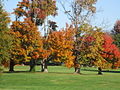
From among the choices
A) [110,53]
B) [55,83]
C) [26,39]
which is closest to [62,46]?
[26,39]

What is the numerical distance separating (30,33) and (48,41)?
3.42 m

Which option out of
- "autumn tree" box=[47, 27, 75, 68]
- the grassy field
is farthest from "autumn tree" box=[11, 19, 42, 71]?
the grassy field

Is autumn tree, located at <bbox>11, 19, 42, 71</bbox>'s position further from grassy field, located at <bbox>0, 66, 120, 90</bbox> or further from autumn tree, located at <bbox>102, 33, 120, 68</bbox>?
autumn tree, located at <bbox>102, 33, 120, 68</bbox>

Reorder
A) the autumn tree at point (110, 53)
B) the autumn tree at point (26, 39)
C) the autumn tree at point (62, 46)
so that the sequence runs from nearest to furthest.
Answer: the autumn tree at point (26, 39), the autumn tree at point (62, 46), the autumn tree at point (110, 53)

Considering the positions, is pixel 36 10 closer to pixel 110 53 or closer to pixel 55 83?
pixel 110 53

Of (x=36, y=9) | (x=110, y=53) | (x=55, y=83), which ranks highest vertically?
(x=36, y=9)

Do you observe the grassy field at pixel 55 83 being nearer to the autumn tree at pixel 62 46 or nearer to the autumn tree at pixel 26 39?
the autumn tree at pixel 26 39

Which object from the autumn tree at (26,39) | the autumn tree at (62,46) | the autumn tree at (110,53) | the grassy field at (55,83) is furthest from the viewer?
the autumn tree at (110,53)

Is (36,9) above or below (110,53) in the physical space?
above

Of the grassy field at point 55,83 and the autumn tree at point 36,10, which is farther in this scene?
the autumn tree at point 36,10

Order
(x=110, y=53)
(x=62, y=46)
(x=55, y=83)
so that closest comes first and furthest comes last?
(x=55, y=83), (x=62, y=46), (x=110, y=53)

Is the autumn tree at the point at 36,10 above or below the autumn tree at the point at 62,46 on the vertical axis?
above

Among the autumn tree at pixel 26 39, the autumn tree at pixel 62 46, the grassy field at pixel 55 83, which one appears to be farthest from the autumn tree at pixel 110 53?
the grassy field at pixel 55 83

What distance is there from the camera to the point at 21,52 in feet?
182
